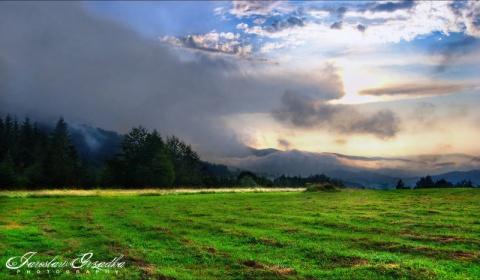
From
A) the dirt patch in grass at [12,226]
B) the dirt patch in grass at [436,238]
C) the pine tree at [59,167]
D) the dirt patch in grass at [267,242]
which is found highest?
the pine tree at [59,167]

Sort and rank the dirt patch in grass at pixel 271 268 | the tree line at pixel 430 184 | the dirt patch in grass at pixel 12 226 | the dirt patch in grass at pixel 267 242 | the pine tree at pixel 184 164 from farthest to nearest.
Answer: the pine tree at pixel 184 164, the tree line at pixel 430 184, the dirt patch in grass at pixel 12 226, the dirt patch in grass at pixel 267 242, the dirt patch in grass at pixel 271 268

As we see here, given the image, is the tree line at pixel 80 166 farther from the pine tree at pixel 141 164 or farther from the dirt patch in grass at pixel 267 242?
the dirt patch in grass at pixel 267 242

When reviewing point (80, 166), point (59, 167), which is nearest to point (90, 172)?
point (80, 166)

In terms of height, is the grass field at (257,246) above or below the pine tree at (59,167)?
below

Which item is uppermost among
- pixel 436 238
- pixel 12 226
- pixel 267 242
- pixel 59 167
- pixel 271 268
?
pixel 59 167

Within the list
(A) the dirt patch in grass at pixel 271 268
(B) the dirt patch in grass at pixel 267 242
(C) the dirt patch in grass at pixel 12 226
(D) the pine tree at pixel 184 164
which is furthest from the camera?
(D) the pine tree at pixel 184 164

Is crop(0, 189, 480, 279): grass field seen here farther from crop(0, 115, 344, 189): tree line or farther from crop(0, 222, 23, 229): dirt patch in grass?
crop(0, 115, 344, 189): tree line

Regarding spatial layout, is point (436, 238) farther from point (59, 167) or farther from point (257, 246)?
point (59, 167)

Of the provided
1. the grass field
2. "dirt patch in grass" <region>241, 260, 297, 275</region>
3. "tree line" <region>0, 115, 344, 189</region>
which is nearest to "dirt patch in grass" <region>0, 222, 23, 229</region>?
the grass field

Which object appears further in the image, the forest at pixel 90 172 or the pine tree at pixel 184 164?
the pine tree at pixel 184 164

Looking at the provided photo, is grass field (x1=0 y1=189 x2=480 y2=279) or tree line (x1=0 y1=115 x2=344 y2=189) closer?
grass field (x1=0 y1=189 x2=480 y2=279)

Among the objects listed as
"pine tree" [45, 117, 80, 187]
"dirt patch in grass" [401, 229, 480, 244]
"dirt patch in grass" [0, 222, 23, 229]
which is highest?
"pine tree" [45, 117, 80, 187]

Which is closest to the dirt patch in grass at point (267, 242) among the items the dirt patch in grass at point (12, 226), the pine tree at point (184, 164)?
the dirt patch in grass at point (12, 226)

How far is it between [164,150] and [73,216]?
325 ft
